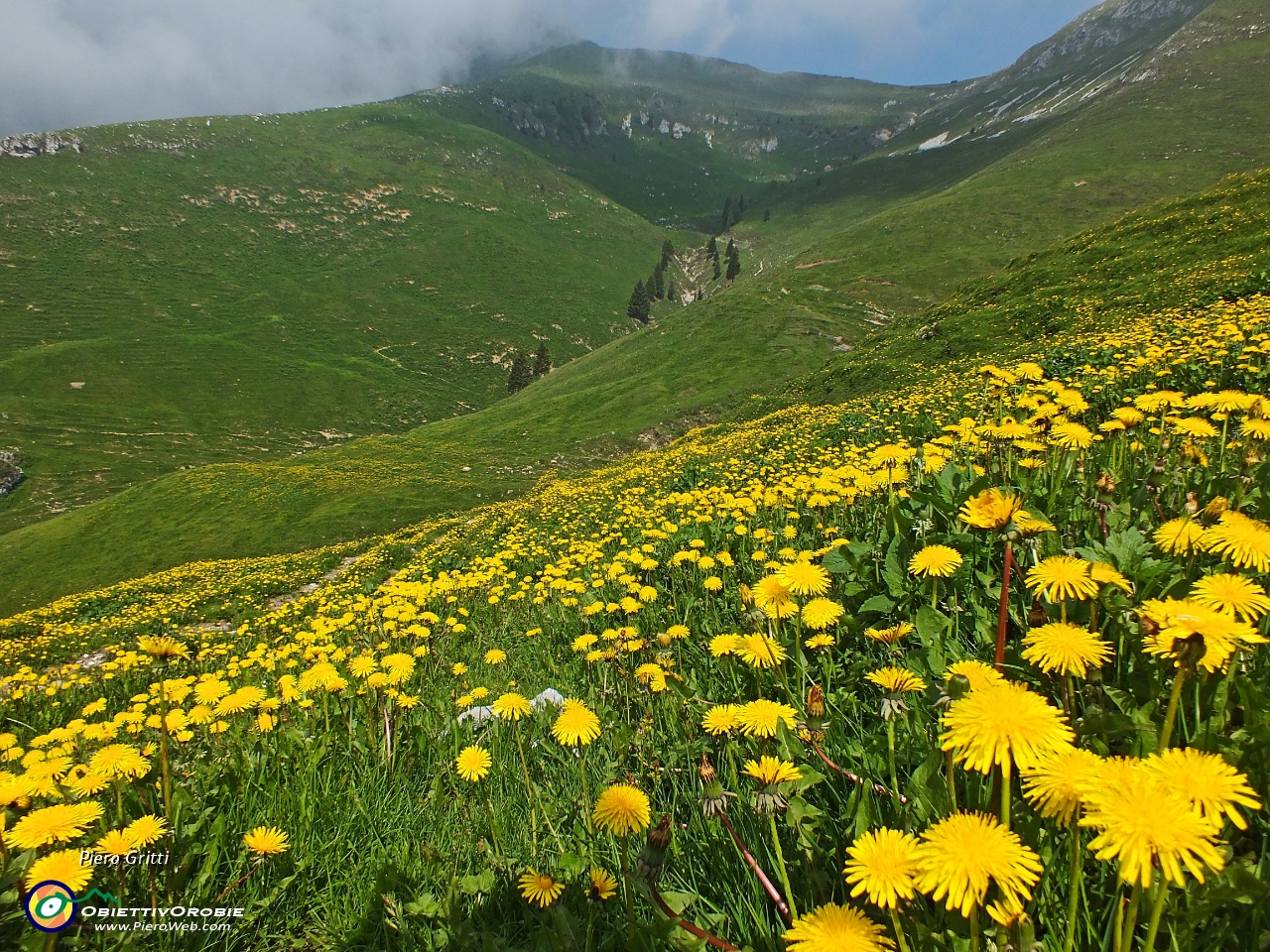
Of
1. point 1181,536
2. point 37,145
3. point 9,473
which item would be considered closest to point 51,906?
point 1181,536

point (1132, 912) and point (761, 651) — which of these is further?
point (761, 651)

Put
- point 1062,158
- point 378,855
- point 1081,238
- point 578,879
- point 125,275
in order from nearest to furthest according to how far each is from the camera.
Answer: point 578,879, point 378,855, point 1081,238, point 1062,158, point 125,275

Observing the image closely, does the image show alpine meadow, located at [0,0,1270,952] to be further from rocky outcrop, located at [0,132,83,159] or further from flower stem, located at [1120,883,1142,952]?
rocky outcrop, located at [0,132,83,159]

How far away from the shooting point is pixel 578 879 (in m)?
1.87

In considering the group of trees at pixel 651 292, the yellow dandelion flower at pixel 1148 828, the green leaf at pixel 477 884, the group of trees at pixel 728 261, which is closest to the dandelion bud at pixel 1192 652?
the yellow dandelion flower at pixel 1148 828

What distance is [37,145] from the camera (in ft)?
388

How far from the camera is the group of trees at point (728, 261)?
13088cm

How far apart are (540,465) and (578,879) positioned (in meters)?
38.3

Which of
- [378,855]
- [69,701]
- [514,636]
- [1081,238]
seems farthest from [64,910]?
[1081,238]

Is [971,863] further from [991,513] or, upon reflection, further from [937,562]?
[937,562]

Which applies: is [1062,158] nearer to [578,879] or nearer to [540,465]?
[540,465]

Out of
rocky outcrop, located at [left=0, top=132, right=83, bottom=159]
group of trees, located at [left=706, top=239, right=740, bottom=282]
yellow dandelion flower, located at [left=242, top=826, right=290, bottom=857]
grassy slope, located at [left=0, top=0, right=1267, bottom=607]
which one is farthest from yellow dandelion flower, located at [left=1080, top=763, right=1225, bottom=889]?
rocky outcrop, located at [left=0, top=132, right=83, bottom=159]

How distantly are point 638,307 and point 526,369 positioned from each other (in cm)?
3936

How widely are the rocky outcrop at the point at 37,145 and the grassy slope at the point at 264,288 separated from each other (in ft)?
10.2
